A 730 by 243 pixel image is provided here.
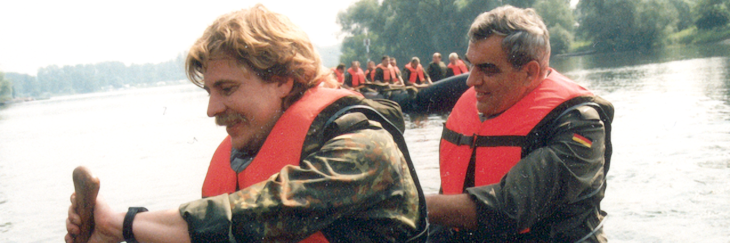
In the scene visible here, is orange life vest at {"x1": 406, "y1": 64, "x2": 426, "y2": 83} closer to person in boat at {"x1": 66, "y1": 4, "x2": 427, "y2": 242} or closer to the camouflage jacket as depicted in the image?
person in boat at {"x1": 66, "y1": 4, "x2": 427, "y2": 242}

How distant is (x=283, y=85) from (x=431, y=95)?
12337 millimetres

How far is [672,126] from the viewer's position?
10.8 metres

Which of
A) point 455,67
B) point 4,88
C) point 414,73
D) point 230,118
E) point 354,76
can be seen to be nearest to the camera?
point 230,118

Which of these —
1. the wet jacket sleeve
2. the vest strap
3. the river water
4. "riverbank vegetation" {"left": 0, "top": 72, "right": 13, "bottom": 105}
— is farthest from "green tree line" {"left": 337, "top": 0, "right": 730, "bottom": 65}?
"riverbank vegetation" {"left": 0, "top": 72, "right": 13, "bottom": 105}

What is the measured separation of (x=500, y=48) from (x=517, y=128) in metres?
0.33

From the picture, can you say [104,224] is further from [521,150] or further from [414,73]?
[414,73]

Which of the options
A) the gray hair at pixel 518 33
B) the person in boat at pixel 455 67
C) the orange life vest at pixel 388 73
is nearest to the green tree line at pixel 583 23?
the orange life vest at pixel 388 73

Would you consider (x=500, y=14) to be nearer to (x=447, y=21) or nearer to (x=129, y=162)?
(x=129, y=162)

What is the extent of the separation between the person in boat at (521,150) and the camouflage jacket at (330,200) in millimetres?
532

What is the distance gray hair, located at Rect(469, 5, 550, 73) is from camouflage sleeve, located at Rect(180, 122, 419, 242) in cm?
Result: 99

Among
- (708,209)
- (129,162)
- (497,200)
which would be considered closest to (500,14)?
(497,200)

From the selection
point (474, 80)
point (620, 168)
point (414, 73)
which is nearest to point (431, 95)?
point (414, 73)

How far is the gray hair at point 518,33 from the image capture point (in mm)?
2441

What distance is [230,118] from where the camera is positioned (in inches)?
72.9
